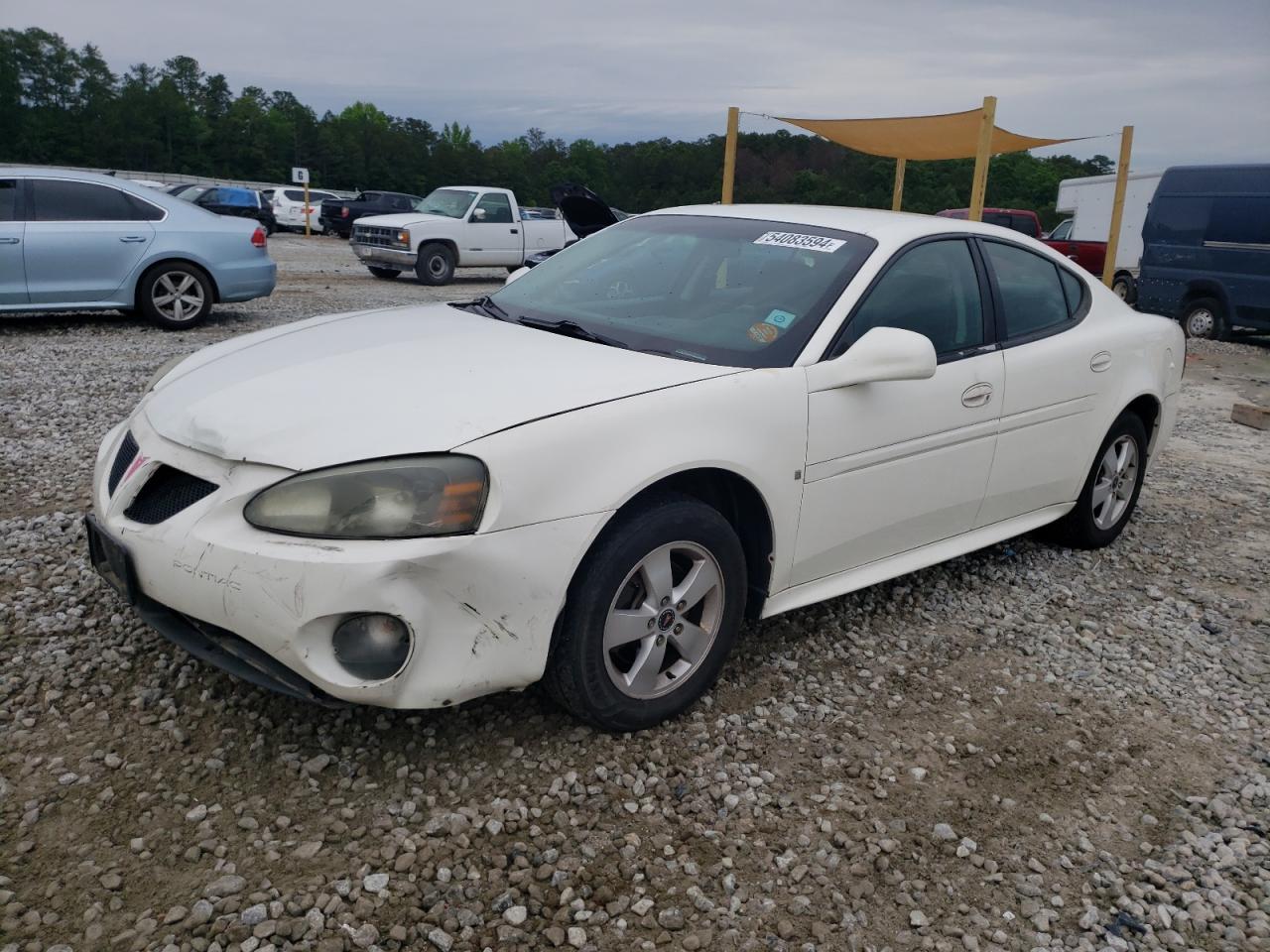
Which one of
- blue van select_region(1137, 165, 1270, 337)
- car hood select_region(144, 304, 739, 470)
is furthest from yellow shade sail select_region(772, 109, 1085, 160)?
car hood select_region(144, 304, 739, 470)

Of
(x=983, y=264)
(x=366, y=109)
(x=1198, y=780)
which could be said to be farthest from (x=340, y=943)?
(x=366, y=109)

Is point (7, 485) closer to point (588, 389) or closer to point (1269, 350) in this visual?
point (588, 389)

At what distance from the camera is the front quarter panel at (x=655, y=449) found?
8.30 feet

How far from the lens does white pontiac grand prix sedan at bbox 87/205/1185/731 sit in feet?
8.09

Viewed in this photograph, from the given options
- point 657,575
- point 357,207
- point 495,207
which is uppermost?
point 357,207

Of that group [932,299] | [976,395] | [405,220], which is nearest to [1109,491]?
[976,395]

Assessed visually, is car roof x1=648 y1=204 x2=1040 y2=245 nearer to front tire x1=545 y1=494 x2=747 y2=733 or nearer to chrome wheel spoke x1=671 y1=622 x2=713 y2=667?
front tire x1=545 y1=494 x2=747 y2=733

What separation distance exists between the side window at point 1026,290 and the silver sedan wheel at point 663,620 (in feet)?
Result: 5.91

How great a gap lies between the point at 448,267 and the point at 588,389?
15.4 m

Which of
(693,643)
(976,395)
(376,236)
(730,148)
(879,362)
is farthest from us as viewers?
(376,236)

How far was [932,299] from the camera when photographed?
3713mm

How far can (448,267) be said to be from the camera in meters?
17.5

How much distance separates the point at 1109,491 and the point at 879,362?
7.35ft

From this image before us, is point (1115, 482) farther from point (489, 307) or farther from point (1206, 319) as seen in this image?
point (1206, 319)
